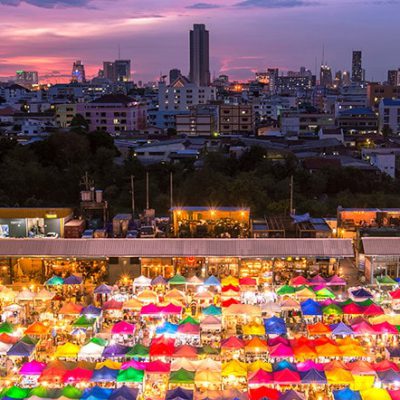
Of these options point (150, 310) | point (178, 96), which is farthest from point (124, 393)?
point (178, 96)

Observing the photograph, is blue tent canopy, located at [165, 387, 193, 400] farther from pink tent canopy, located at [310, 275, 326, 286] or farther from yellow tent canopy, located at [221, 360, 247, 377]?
pink tent canopy, located at [310, 275, 326, 286]

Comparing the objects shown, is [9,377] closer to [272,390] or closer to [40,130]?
[272,390]

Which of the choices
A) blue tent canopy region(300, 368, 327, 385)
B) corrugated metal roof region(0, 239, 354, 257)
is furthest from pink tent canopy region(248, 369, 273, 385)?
corrugated metal roof region(0, 239, 354, 257)

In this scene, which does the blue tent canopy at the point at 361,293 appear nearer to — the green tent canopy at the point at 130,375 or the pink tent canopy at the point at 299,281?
the pink tent canopy at the point at 299,281

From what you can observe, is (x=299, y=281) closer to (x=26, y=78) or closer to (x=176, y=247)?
(x=176, y=247)

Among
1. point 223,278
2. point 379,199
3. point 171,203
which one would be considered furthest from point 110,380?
point 379,199

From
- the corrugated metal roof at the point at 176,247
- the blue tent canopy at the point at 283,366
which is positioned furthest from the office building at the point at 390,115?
the blue tent canopy at the point at 283,366
